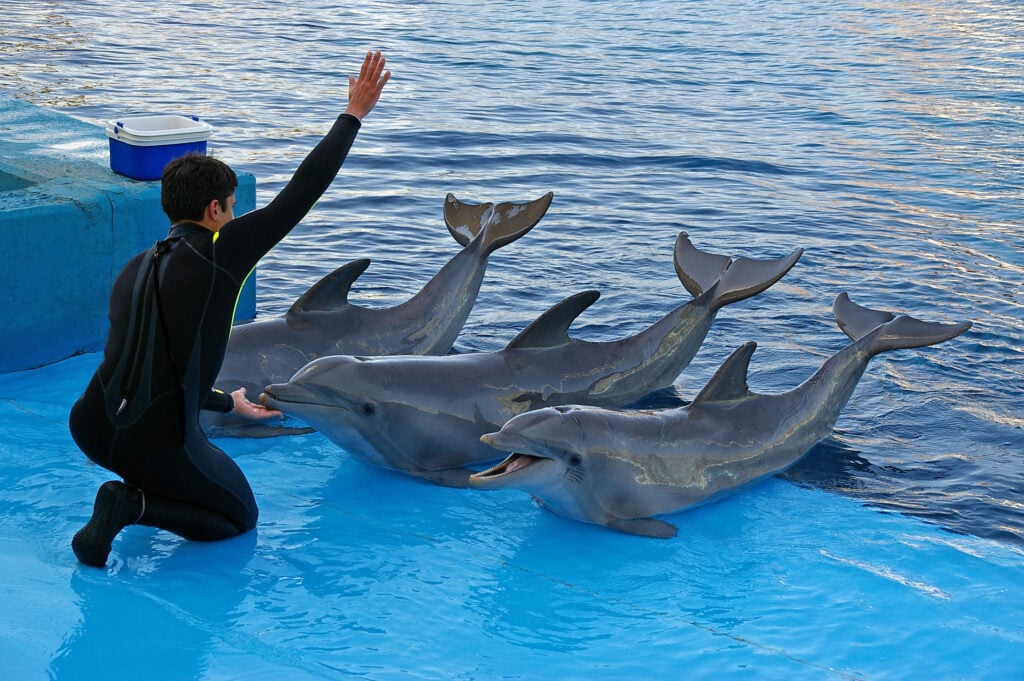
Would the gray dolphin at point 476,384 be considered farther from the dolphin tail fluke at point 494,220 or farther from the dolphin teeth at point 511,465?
the dolphin tail fluke at point 494,220

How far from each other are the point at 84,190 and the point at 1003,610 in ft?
19.0

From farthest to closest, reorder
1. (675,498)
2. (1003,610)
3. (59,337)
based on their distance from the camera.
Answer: (59,337), (675,498), (1003,610)

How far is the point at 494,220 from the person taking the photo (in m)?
7.32

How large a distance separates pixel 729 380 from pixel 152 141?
4.02 metres

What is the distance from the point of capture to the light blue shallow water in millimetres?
4562

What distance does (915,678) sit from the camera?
449cm

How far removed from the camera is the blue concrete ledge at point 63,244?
705 centimetres

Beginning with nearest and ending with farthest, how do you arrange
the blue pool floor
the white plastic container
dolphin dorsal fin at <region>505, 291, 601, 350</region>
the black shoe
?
the blue pool floor, the black shoe, dolphin dorsal fin at <region>505, 291, 601, 350</region>, the white plastic container

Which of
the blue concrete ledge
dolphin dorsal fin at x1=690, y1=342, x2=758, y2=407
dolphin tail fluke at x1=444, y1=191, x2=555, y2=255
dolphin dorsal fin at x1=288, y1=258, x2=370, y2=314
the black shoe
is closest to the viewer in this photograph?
the black shoe

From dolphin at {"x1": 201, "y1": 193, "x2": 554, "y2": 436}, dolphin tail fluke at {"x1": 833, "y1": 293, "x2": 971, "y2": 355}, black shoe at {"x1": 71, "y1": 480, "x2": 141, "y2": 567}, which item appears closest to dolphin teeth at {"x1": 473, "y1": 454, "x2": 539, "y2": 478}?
black shoe at {"x1": 71, "y1": 480, "x2": 141, "y2": 567}

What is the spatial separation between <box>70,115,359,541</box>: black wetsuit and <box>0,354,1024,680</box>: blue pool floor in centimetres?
43

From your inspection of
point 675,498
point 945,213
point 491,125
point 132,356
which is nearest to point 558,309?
point 675,498

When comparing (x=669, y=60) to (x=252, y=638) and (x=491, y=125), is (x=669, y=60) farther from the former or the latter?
(x=252, y=638)

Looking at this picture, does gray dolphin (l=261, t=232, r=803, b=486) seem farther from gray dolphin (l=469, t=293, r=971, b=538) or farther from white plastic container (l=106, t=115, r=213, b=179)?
white plastic container (l=106, t=115, r=213, b=179)
